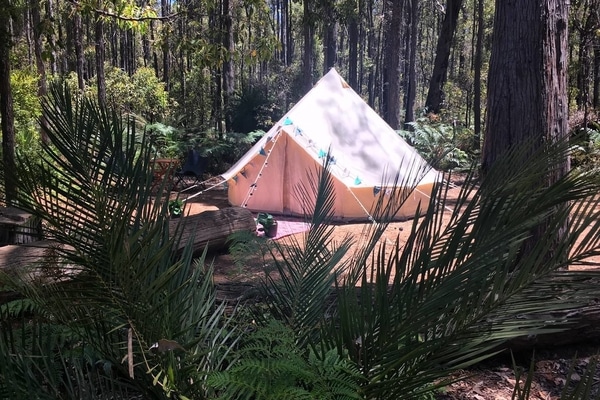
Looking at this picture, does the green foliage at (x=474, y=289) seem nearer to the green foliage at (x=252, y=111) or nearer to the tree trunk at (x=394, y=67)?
the green foliage at (x=252, y=111)

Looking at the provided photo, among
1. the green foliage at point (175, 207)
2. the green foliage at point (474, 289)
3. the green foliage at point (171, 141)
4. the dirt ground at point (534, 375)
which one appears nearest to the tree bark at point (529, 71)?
the dirt ground at point (534, 375)

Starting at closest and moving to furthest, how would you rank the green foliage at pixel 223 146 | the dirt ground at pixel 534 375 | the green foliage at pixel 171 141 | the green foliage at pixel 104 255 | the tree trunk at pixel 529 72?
1. the green foliage at pixel 104 255
2. the dirt ground at pixel 534 375
3. the tree trunk at pixel 529 72
4. the green foliage at pixel 171 141
5. the green foliage at pixel 223 146

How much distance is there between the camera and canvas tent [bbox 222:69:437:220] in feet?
27.8

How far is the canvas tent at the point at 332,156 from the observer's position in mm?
8461

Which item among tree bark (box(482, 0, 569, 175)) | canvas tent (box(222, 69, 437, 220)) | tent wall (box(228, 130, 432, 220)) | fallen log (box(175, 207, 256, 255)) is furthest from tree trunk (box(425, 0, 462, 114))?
tree bark (box(482, 0, 569, 175))

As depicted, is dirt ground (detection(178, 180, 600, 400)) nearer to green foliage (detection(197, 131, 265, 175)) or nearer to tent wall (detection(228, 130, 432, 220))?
tent wall (detection(228, 130, 432, 220))

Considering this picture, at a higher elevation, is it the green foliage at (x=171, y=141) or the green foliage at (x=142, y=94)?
the green foliage at (x=142, y=94)

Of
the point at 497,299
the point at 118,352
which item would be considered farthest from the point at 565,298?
the point at 118,352

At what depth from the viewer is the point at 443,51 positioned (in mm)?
17438

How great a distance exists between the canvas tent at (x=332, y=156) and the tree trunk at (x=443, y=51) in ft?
29.8

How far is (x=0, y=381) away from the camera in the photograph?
4.24ft

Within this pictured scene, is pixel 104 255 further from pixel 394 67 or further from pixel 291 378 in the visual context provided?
pixel 394 67

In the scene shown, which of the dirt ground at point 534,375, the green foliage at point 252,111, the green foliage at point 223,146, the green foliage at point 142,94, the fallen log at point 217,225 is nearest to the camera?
the dirt ground at point 534,375

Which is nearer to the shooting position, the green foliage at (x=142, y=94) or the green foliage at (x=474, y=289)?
the green foliage at (x=474, y=289)
